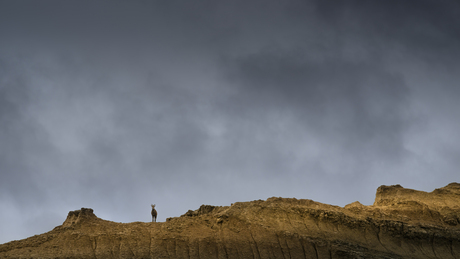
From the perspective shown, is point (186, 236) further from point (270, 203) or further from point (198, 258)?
point (270, 203)

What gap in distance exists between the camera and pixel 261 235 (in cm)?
2770

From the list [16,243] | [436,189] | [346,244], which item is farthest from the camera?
[436,189]

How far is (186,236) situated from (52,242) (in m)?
9.13

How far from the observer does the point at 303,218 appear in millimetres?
29484

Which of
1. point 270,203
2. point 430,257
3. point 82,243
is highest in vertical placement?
point 270,203

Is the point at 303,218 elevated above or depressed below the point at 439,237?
above

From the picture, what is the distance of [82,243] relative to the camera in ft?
86.1

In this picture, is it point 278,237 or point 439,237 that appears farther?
point 439,237

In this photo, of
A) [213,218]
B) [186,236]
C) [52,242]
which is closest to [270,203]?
[213,218]

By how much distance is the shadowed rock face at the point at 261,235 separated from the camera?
26.2m

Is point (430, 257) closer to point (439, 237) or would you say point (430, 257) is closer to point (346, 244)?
point (439, 237)

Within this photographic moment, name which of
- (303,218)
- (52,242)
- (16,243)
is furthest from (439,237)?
(16,243)

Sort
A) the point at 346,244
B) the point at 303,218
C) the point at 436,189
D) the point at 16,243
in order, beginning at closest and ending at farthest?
the point at 16,243, the point at 346,244, the point at 303,218, the point at 436,189

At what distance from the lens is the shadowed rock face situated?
26.2 metres
